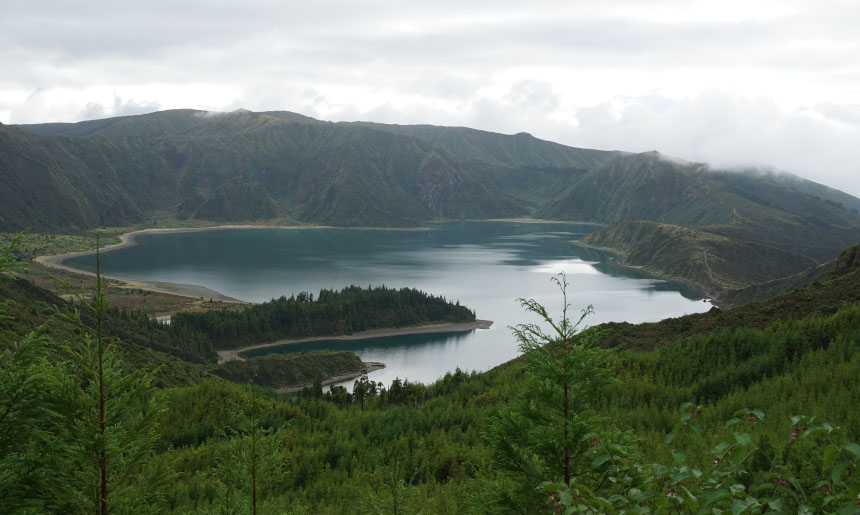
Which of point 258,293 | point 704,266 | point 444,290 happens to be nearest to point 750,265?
point 704,266

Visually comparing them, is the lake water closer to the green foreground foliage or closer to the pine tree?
the green foreground foliage

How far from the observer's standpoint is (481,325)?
112 m

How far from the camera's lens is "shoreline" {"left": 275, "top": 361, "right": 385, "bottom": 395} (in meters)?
76.2

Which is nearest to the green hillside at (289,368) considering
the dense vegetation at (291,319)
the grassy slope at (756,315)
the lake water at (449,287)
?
the lake water at (449,287)

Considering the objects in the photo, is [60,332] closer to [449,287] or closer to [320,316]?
[320,316]

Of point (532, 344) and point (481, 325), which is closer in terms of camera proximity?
point (532, 344)

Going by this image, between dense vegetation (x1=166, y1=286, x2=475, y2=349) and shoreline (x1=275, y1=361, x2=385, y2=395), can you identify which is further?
dense vegetation (x1=166, y1=286, x2=475, y2=349)

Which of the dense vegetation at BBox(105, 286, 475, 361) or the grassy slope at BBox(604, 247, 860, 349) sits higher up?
the grassy slope at BBox(604, 247, 860, 349)

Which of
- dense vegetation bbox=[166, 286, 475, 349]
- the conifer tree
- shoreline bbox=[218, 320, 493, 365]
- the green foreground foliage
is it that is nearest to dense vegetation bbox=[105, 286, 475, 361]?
dense vegetation bbox=[166, 286, 475, 349]

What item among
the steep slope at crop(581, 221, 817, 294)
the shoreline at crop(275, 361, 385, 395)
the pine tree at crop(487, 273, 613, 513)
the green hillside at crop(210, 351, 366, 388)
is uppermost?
the pine tree at crop(487, 273, 613, 513)

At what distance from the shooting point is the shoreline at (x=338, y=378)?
250 feet

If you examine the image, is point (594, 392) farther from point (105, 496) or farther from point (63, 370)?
point (63, 370)

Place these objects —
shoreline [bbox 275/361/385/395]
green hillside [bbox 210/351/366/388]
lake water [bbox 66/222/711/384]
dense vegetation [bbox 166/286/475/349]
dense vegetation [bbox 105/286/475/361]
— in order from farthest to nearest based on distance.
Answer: dense vegetation [bbox 166/286/475/349] < lake water [bbox 66/222/711/384] < dense vegetation [bbox 105/286/475/361] < green hillside [bbox 210/351/366/388] < shoreline [bbox 275/361/385/395]

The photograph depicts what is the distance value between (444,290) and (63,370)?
13607 centimetres
